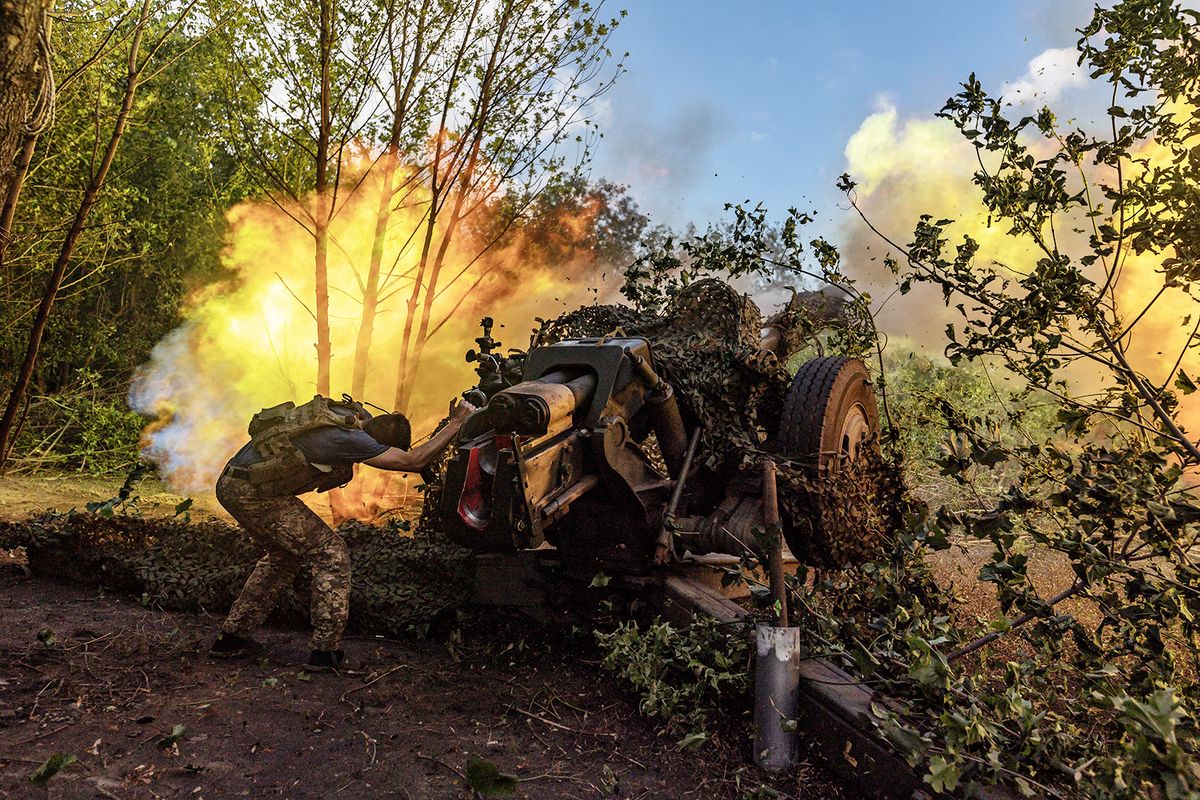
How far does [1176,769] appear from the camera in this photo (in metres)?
2.07

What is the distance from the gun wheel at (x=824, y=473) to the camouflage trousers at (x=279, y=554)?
10.0ft

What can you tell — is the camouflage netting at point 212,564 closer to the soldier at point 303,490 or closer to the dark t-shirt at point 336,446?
the soldier at point 303,490

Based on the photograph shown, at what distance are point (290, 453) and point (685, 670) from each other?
2.75 m

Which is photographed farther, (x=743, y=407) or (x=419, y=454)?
(x=743, y=407)

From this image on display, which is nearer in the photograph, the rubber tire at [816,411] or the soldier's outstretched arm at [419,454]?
the soldier's outstretched arm at [419,454]

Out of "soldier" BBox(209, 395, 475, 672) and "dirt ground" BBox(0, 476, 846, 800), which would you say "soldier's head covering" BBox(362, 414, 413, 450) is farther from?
"dirt ground" BBox(0, 476, 846, 800)

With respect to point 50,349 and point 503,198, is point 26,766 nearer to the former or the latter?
point 503,198

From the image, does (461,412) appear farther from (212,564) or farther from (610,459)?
(212,564)

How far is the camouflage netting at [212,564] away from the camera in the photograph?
534cm

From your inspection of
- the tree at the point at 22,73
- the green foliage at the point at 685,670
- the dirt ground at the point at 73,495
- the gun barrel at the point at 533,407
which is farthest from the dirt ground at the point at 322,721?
the dirt ground at the point at 73,495

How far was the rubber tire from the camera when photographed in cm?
527

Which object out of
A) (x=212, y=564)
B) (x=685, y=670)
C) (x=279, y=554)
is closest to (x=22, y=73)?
(x=279, y=554)

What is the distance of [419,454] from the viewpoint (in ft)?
14.6

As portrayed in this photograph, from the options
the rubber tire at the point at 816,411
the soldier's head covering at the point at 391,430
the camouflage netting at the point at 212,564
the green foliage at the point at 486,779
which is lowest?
the green foliage at the point at 486,779
